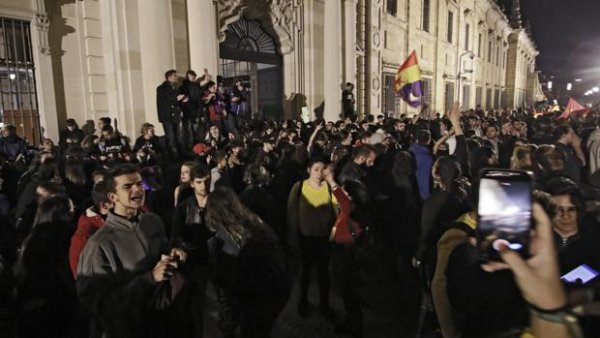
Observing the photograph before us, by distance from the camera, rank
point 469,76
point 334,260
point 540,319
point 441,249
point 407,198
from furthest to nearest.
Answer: point 469,76
point 407,198
point 334,260
point 441,249
point 540,319

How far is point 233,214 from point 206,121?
5810 mm

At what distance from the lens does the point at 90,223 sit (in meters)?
2.80

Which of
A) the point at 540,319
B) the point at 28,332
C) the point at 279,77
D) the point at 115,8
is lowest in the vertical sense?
the point at 28,332

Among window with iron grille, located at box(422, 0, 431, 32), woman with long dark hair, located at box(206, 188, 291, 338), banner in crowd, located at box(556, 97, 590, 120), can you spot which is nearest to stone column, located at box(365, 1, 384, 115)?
banner in crowd, located at box(556, 97, 590, 120)

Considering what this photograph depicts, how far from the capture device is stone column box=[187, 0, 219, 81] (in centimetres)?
921

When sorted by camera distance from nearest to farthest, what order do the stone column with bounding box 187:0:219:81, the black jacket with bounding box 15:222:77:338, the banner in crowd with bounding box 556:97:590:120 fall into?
the black jacket with bounding box 15:222:77:338 → the stone column with bounding box 187:0:219:81 → the banner in crowd with bounding box 556:97:590:120

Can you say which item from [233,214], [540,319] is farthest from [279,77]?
[540,319]

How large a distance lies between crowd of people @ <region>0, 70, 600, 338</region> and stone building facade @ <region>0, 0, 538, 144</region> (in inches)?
131

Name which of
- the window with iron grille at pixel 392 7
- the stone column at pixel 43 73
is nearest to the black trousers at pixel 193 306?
the stone column at pixel 43 73

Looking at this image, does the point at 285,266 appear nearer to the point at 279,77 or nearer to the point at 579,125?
the point at 579,125

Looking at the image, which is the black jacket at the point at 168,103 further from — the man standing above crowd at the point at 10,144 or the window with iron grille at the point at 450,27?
the window with iron grille at the point at 450,27

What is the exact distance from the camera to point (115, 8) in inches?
339

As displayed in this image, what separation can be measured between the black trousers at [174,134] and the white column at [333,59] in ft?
24.1

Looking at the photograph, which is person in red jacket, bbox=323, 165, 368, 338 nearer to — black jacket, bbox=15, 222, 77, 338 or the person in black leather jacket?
the person in black leather jacket
